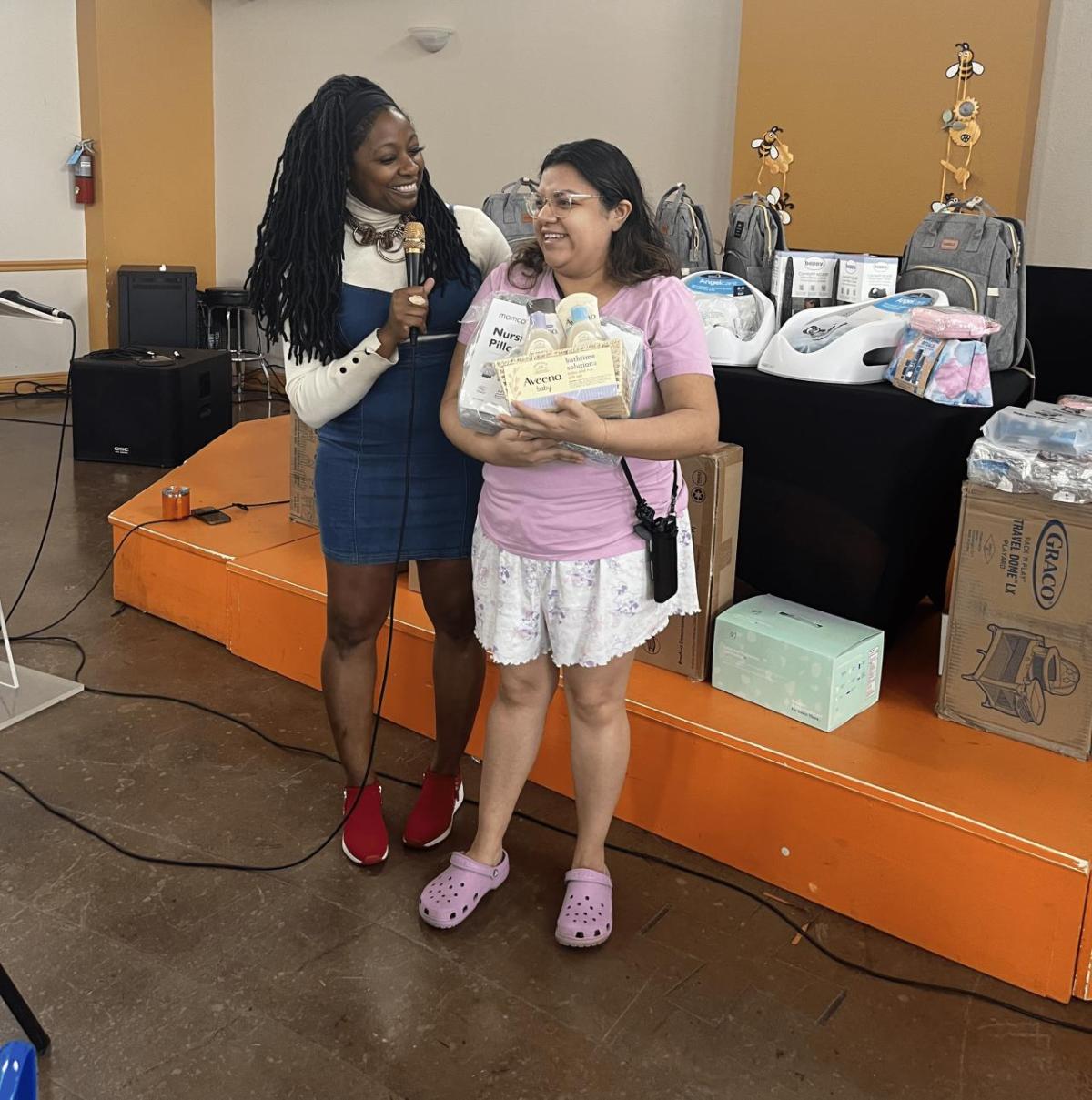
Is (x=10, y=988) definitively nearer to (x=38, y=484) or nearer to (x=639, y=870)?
(x=639, y=870)

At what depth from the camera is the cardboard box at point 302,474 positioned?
342 centimetres

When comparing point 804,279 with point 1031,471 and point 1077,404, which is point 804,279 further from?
point 1031,471

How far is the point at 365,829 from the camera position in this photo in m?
2.19

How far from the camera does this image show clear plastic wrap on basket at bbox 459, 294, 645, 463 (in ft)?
5.42

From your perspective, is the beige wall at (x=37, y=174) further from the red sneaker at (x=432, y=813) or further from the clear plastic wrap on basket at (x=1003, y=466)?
the clear plastic wrap on basket at (x=1003, y=466)

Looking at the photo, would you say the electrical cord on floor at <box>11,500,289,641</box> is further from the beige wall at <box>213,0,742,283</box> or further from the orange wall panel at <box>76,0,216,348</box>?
the orange wall panel at <box>76,0,216,348</box>

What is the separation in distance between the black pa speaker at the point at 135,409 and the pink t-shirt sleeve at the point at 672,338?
3.97 metres

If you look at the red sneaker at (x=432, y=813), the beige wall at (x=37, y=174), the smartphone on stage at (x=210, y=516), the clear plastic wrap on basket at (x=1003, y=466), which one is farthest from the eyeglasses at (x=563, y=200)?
the beige wall at (x=37, y=174)

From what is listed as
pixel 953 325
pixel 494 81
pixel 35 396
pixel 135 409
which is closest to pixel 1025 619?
pixel 953 325

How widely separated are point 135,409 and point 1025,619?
424 cm

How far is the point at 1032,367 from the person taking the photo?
2.90 meters

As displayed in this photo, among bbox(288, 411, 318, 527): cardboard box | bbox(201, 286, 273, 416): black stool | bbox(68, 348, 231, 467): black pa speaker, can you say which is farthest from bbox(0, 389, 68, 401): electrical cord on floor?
bbox(288, 411, 318, 527): cardboard box

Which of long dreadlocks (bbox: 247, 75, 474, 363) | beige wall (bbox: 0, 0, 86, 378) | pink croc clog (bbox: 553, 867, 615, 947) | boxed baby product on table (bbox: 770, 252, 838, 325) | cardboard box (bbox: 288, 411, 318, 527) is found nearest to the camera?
long dreadlocks (bbox: 247, 75, 474, 363)

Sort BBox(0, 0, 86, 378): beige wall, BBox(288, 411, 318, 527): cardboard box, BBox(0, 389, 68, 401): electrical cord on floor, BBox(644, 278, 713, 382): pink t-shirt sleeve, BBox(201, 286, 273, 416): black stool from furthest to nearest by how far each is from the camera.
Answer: BBox(201, 286, 273, 416): black stool → BBox(0, 389, 68, 401): electrical cord on floor → BBox(0, 0, 86, 378): beige wall → BBox(288, 411, 318, 527): cardboard box → BBox(644, 278, 713, 382): pink t-shirt sleeve
